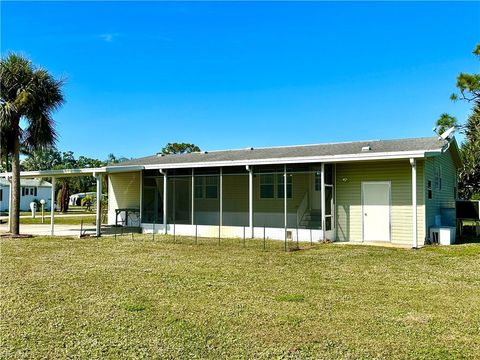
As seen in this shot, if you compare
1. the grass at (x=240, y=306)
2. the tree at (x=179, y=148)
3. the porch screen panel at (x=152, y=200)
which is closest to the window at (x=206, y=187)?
the porch screen panel at (x=152, y=200)

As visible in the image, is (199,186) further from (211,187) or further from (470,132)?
(470,132)

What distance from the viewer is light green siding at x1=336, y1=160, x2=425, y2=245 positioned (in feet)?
39.5

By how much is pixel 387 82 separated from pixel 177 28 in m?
10.5

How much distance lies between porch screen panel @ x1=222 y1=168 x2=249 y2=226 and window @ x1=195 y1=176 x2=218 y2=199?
0.47 meters

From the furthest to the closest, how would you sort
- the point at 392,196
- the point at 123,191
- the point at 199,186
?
the point at 123,191, the point at 199,186, the point at 392,196

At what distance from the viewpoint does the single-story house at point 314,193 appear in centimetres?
1219

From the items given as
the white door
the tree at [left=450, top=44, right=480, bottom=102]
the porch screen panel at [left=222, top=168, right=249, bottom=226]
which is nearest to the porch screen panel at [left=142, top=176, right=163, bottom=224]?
the porch screen panel at [left=222, top=168, right=249, bottom=226]

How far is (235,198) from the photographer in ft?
51.7

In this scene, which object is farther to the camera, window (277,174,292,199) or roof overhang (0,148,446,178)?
window (277,174,292,199)

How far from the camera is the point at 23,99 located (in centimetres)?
1371

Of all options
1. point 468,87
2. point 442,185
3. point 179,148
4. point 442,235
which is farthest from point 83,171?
point 179,148

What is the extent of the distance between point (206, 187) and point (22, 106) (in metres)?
7.09

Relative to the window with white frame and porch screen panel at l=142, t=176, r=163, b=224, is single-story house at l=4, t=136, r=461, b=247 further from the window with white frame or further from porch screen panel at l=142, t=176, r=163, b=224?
the window with white frame

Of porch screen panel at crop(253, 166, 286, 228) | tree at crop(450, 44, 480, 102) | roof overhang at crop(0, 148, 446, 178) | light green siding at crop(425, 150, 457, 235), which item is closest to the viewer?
roof overhang at crop(0, 148, 446, 178)
